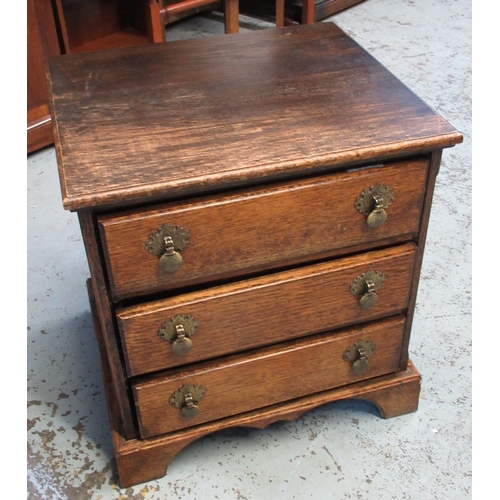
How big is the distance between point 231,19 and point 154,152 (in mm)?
2070

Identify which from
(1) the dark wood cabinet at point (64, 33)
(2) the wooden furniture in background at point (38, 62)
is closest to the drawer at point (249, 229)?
(1) the dark wood cabinet at point (64, 33)

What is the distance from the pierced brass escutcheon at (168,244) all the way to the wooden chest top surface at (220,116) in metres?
0.06

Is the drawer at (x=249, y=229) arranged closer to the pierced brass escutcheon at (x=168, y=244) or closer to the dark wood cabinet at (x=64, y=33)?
the pierced brass escutcheon at (x=168, y=244)

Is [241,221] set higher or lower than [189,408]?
higher

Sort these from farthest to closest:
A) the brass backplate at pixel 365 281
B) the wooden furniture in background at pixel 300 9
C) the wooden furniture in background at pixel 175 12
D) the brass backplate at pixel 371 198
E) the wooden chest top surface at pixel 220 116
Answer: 1. the wooden furniture in background at pixel 300 9
2. the wooden furniture in background at pixel 175 12
3. the brass backplate at pixel 365 281
4. the brass backplate at pixel 371 198
5. the wooden chest top surface at pixel 220 116

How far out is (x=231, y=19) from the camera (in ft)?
9.70

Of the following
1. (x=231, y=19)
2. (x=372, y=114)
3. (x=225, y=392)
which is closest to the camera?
(x=372, y=114)

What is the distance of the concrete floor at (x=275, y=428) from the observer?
139cm

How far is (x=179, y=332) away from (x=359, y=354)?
1.38 feet

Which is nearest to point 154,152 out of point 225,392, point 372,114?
point 372,114

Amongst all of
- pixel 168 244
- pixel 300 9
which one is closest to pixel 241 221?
pixel 168 244

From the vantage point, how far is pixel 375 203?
1.16 m

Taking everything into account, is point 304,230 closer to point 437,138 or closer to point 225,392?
point 437,138

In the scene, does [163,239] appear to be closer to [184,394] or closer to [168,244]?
[168,244]
